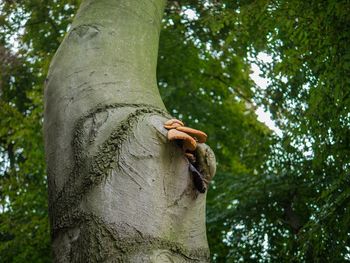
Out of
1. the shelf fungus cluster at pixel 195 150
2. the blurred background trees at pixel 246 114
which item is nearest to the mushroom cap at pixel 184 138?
the shelf fungus cluster at pixel 195 150

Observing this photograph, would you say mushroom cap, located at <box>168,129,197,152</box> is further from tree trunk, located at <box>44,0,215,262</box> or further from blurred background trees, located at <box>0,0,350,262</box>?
blurred background trees, located at <box>0,0,350,262</box>

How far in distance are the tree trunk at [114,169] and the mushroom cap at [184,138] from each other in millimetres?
24

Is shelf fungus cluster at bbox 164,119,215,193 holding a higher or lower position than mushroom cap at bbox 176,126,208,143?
lower

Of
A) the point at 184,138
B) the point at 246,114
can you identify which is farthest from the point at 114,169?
the point at 246,114

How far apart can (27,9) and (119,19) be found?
16.8 ft

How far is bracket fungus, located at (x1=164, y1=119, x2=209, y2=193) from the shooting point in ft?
5.94

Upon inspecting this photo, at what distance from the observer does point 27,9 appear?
7289 mm

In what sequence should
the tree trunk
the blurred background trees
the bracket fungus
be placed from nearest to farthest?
1. the tree trunk
2. the bracket fungus
3. the blurred background trees

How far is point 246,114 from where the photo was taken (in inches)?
358

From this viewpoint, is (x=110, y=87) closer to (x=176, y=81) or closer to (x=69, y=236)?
(x=69, y=236)

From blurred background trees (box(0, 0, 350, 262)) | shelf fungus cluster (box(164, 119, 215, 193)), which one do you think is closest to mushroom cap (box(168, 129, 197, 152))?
shelf fungus cluster (box(164, 119, 215, 193))

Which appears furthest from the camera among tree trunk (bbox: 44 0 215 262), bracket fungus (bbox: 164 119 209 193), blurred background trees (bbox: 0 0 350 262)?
blurred background trees (bbox: 0 0 350 262)

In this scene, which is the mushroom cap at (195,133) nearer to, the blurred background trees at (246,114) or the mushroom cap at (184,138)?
the mushroom cap at (184,138)

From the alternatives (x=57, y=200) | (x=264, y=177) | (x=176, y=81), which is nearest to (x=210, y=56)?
(x=176, y=81)
